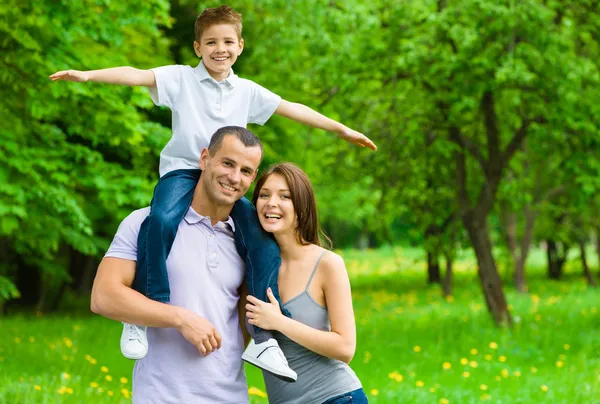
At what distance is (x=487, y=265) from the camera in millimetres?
12359

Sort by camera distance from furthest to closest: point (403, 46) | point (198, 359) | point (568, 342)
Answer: point (568, 342), point (403, 46), point (198, 359)

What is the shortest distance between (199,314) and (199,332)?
153 millimetres

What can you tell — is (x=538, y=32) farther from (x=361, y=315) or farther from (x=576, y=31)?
(x=361, y=315)

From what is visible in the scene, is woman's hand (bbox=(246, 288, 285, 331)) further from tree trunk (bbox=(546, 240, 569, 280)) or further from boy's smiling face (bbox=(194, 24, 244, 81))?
tree trunk (bbox=(546, 240, 569, 280))

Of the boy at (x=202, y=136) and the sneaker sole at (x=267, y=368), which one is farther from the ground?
the boy at (x=202, y=136)

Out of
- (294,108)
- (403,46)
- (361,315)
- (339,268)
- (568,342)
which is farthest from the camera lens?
(361,315)

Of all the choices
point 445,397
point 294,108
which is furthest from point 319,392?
point 445,397

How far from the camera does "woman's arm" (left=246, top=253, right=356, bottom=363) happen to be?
299cm

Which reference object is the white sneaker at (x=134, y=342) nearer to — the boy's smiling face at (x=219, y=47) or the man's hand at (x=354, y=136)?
the boy's smiling face at (x=219, y=47)

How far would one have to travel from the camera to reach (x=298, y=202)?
3.17 m

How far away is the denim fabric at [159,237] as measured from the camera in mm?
2875

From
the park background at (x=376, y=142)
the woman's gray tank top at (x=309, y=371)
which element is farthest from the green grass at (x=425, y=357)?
the woman's gray tank top at (x=309, y=371)

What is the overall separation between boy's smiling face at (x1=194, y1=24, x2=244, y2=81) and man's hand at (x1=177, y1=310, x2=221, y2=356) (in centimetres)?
109

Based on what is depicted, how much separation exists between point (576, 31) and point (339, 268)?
9.44 metres
